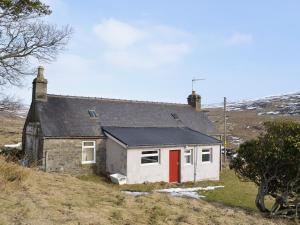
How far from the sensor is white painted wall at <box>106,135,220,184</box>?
23516 mm

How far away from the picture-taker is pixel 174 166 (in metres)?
25.6

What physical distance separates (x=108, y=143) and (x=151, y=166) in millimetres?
3715

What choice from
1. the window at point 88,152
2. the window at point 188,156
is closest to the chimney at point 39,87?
the window at point 88,152

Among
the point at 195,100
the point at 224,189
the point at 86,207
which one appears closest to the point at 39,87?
the point at 224,189

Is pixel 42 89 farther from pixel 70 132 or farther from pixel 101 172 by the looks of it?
pixel 101 172

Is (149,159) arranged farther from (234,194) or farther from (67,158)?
(234,194)

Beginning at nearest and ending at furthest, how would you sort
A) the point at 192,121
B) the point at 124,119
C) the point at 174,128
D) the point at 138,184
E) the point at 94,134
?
the point at 138,184 → the point at 94,134 → the point at 124,119 → the point at 174,128 → the point at 192,121

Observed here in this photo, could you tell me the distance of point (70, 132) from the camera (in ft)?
78.9

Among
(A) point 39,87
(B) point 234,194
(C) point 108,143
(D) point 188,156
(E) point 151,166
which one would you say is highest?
(A) point 39,87

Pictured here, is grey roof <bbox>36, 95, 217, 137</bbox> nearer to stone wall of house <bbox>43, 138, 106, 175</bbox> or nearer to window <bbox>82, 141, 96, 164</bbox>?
stone wall of house <bbox>43, 138, 106, 175</bbox>

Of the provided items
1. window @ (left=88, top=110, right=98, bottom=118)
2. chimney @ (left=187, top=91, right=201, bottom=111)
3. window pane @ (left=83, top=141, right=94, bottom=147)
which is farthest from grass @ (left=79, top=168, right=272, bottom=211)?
chimney @ (left=187, top=91, right=201, bottom=111)

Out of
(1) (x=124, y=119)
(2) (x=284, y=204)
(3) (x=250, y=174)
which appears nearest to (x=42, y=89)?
(1) (x=124, y=119)

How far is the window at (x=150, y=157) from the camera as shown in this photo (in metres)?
24.3

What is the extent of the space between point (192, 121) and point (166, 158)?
842cm
